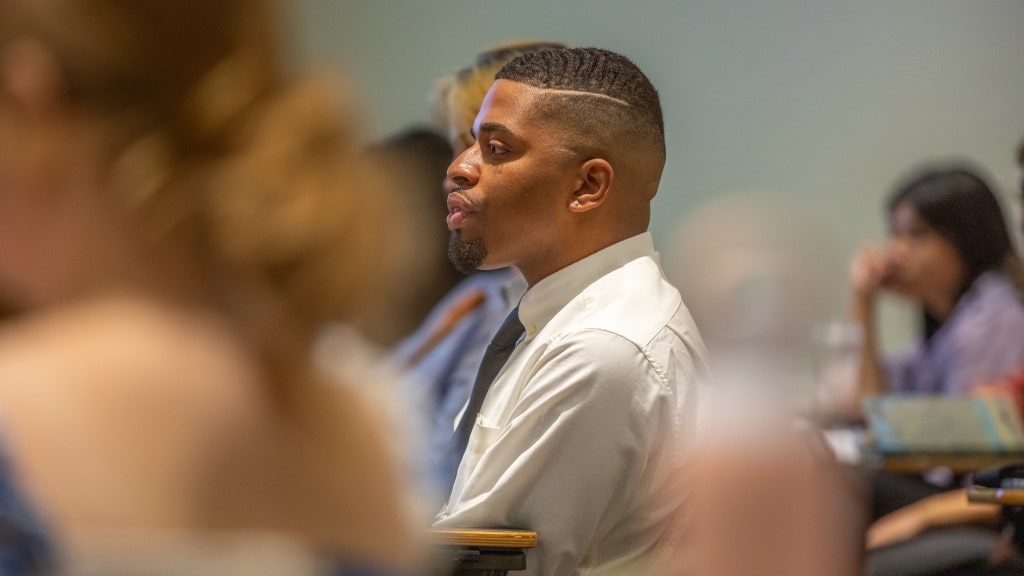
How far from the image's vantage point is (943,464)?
2.99 meters

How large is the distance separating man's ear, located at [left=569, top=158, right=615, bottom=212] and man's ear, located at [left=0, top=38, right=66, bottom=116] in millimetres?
1339

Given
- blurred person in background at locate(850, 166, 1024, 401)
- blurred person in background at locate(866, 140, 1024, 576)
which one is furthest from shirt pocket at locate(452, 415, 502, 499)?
blurred person in background at locate(850, 166, 1024, 401)

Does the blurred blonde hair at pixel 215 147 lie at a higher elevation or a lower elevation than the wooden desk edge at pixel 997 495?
higher

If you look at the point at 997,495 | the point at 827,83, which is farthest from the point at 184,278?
the point at 827,83

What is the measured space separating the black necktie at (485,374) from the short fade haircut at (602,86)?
1.10 ft

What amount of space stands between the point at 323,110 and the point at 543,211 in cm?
125

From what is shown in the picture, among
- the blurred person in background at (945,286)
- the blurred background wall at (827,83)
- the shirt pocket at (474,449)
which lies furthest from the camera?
the blurred background wall at (827,83)

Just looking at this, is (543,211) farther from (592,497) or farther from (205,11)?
(205,11)

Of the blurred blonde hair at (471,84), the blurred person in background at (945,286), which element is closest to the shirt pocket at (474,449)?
the blurred blonde hair at (471,84)

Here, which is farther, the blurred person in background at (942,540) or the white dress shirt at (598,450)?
the blurred person in background at (942,540)

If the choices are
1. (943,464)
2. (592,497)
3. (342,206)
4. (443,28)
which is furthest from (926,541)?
(443,28)

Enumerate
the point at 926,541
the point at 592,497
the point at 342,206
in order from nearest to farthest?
1. the point at 342,206
2. the point at 592,497
3. the point at 926,541

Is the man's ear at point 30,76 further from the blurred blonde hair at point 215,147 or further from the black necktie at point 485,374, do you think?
the black necktie at point 485,374

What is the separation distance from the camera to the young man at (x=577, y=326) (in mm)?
1796
